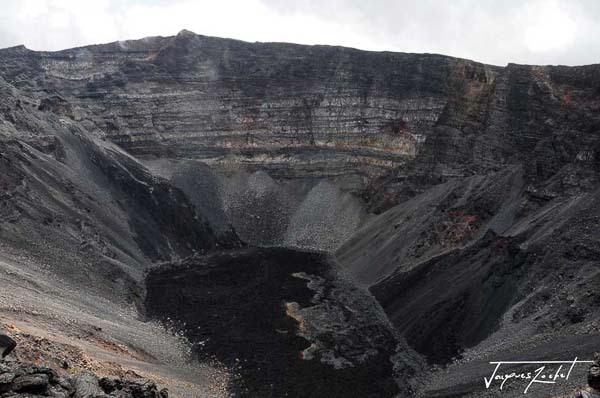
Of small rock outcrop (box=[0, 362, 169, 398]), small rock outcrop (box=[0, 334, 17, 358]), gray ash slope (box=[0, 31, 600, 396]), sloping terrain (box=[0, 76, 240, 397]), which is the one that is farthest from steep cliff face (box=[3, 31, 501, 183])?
small rock outcrop (box=[0, 362, 169, 398])

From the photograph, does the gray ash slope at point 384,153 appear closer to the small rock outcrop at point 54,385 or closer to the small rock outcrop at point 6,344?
the small rock outcrop at point 54,385

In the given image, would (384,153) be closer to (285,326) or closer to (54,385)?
(285,326)

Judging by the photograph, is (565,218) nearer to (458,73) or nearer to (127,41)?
(458,73)

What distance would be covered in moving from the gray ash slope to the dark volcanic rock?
2.41 metres

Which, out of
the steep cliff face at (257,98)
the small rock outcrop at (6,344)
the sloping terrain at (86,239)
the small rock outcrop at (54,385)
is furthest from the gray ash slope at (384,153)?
the small rock outcrop at (6,344)

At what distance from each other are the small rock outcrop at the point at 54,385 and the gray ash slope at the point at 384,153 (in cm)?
1949

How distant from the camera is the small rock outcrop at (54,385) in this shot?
16688 mm

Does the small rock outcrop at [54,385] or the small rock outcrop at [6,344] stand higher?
the small rock outcrop at [6,344]

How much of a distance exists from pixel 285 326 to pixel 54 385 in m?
24.0

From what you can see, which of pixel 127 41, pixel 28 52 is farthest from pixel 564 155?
pixel 28 52

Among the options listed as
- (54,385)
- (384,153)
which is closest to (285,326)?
(54,385)

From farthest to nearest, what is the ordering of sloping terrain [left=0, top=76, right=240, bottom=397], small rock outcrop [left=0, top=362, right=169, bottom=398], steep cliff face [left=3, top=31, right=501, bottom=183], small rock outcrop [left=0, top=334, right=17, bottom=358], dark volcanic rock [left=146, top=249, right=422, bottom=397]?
steep cliff face [left=3, top=31, right=501, bottom=183]
dark volcanic rock [left=146, top=249, right=422, bottom=397]
sloping terrain [left=0, top=76, right=240, bottom=397]
small rock outcrop [left=0, top=334, right=17, bottom=358]
small rock outcrop [left=0, top=362, right=169, bottom=398]

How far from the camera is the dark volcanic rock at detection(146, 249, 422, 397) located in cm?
3278

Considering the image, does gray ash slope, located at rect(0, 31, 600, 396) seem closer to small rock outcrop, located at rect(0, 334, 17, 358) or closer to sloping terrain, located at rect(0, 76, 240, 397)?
sloping terrain, located at rect(0, 76, 240, 397)
